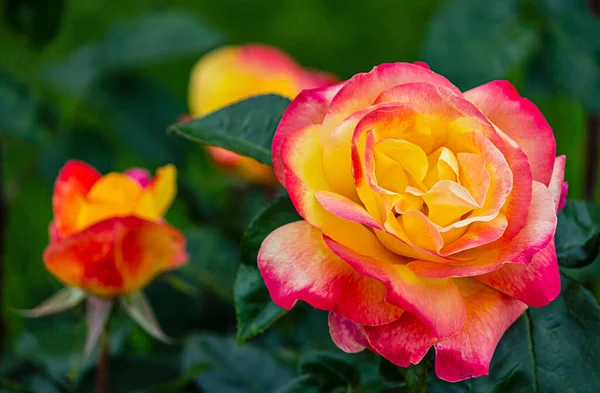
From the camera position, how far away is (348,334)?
0.46 meters

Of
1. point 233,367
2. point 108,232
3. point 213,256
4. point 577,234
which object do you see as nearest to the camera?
point 577,234

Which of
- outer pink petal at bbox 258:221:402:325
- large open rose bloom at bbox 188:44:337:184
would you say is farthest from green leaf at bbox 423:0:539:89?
outer pink petal at bbox 258:221:402:325

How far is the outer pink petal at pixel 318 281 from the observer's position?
439 millimetres

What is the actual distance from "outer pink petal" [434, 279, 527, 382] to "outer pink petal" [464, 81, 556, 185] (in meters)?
0.08

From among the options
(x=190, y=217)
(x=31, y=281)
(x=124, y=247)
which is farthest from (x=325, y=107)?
(x=31, y=281)

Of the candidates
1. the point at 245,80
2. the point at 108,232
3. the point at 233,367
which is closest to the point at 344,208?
the point at 108,232

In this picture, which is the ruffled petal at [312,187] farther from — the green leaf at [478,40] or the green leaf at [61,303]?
the green leaf at [478,40]

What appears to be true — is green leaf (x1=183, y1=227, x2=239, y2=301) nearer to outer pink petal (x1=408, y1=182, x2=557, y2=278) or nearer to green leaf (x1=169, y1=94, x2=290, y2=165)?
green leaf (x1=169, y1=94, x2=290, y2=165)

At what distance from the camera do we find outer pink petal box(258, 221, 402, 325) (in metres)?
0.44

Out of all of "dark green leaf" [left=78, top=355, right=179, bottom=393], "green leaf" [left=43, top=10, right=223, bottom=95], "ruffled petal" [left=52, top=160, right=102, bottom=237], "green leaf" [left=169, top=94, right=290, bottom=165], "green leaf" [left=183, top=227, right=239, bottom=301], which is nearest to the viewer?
"green leaf" [left=169, top=94, right=290, bottom=165]

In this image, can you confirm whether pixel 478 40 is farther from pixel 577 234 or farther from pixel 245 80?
pixel 577 234

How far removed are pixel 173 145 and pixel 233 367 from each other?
0.61m

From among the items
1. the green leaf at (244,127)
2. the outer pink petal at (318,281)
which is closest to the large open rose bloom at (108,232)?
the green leaf at (244,127)

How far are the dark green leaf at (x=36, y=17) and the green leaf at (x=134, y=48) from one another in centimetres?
13
